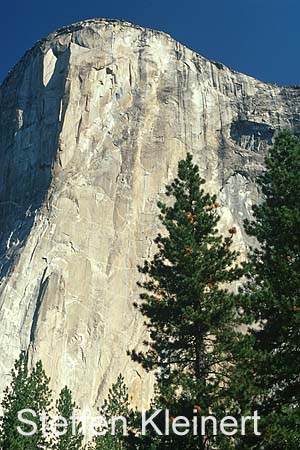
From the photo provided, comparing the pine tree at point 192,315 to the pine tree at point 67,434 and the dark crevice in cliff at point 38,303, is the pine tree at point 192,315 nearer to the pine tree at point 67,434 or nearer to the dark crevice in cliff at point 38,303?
the pine tree at point 67,434

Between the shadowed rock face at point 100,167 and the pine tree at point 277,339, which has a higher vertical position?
the shadowed rock face at point 100,167

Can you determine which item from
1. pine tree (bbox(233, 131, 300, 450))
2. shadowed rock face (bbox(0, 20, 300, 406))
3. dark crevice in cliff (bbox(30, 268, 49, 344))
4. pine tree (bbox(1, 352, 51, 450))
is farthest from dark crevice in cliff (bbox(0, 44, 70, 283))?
pine tree (bbox(233, 131, 300, 450))

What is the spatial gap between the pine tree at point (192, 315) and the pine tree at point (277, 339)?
2.23 ft

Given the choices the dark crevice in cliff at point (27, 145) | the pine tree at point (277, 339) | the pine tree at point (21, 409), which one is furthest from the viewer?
the dark crevice in cliff at point (27, 145)

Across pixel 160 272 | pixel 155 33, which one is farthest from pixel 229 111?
pixel 160 272

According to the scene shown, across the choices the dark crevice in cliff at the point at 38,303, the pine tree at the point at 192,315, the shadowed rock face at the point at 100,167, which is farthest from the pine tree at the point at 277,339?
the dark crevice in cliff at the point at 38,303

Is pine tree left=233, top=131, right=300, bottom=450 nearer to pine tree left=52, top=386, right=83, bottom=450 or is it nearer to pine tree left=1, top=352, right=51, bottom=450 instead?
pine tree left=1, top=352, right=51, bottom=450

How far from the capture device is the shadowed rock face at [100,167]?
42156 mm

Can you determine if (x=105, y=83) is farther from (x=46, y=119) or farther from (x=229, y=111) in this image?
(x=229, y=111)

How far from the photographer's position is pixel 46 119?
175ft

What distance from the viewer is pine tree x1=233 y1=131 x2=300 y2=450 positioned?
1389 cm

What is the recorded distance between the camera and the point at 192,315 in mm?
15078

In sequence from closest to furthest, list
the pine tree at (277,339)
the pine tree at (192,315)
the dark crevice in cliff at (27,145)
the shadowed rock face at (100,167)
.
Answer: the pine tree at (277,339) → the pine tree at (192,315) → the shadowed rock face at (100,167) → the dark crevice in cliff at (27,145)

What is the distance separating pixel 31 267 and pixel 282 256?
3195 cm
